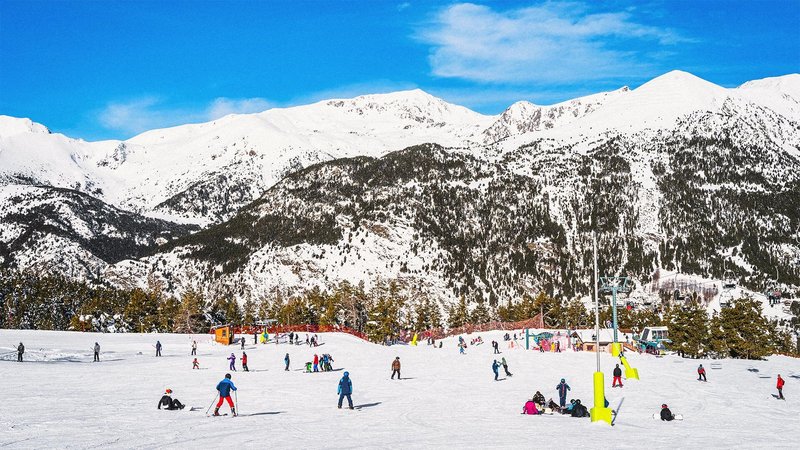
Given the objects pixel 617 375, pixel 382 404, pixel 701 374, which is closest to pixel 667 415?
pixel 382 404

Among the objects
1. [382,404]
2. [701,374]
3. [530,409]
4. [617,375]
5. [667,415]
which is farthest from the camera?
[701,374]

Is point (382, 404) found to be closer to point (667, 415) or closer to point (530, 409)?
point (530, 409)

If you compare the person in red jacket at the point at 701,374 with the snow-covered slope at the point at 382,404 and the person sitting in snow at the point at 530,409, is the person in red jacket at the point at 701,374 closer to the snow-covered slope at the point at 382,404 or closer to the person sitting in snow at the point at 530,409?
the snow-covered slope at the point at 382,404

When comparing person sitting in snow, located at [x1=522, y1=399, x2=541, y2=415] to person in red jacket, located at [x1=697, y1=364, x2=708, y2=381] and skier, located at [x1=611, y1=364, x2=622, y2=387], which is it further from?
person in red jacket, located at [x1=697, y1=364, x2=708, y2=381]

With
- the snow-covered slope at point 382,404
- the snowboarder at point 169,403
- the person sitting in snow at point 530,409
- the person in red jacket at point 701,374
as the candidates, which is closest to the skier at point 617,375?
the snow-covered slope at point 382,404

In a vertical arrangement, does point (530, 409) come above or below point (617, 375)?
below

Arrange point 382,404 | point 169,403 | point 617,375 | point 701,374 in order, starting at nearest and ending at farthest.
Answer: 1. point 169,403
2. point 382,404
3. point 617,375
4. point 701,374

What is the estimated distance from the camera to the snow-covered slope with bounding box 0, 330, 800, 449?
843 inches

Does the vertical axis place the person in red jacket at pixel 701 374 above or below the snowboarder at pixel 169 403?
below

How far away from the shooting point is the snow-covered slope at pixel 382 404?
21406mm

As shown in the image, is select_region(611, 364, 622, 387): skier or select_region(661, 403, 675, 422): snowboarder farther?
select_region(611, 364, 622, 387): skier

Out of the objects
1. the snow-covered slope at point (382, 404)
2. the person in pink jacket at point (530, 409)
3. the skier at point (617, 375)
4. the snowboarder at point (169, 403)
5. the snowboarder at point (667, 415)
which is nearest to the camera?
the snow-covered slope at point (382, 404)

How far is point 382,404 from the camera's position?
3197cm

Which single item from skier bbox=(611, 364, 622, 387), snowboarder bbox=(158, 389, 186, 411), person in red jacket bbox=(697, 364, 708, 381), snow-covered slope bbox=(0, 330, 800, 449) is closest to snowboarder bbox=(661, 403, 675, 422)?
snow-covered slope bbox=(0, 330, 800, 449)
